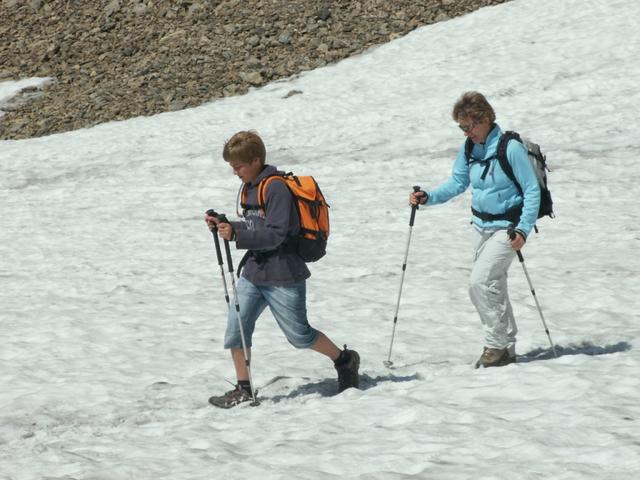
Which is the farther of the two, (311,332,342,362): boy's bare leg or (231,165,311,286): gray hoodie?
(311,332,342,362): boy's bare leg

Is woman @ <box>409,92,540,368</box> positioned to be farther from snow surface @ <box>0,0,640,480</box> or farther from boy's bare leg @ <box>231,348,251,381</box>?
boy's bare leg @ <box>231,348,251,381</box>

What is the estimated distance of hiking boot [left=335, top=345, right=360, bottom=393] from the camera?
26.3 ft

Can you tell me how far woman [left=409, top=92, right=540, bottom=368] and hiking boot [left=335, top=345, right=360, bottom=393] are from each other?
128 cm

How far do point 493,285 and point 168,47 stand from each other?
24.3 m

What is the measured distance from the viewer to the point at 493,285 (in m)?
8.02

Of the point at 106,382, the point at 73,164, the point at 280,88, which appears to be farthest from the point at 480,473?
the point at 280,88

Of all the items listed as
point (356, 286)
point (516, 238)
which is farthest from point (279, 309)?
point (356, 286)

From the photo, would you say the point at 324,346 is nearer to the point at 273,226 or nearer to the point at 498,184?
the point at 273,226

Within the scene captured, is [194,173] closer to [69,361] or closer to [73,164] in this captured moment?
[73,164]

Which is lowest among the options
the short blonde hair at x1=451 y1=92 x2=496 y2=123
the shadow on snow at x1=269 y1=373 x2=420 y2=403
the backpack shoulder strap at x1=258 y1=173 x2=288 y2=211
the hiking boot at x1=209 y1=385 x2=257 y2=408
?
the shadow on snow at x1=269 y1=373 x2=420 y2=403

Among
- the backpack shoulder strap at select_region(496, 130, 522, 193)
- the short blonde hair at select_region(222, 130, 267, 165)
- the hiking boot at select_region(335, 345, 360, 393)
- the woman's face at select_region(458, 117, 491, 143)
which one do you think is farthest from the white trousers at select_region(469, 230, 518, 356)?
the short blonde hair at select_region(222, 130, 267, 165)

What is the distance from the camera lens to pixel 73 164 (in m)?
22.2

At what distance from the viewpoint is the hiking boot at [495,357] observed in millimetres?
8359

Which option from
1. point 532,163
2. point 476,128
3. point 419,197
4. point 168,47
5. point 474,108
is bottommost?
point 419,197
